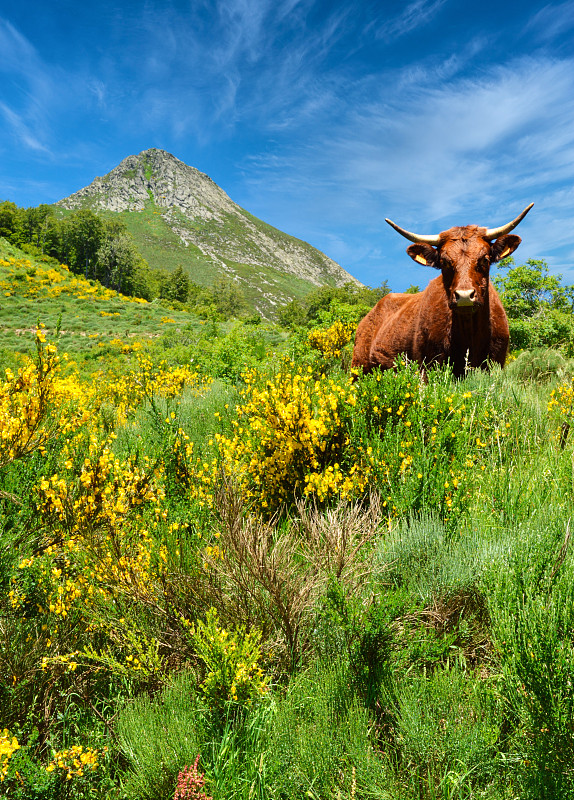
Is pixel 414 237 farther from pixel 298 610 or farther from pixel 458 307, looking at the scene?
pixel 298 610

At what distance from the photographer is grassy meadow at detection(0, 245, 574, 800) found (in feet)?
4.96

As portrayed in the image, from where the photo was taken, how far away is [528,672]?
144 cm

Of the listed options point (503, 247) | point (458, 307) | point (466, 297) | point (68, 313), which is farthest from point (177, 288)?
point (466, 297)

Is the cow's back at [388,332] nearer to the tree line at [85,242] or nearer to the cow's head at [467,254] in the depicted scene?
the cow's head at [467,254]

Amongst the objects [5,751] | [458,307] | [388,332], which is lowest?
[5,751]

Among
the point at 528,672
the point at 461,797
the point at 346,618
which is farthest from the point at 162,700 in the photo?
the point at 528,672

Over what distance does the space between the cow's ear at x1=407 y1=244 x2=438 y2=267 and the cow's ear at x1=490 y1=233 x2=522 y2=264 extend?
2.23ft

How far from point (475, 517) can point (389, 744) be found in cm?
146

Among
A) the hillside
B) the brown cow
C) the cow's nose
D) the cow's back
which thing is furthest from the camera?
the hillside

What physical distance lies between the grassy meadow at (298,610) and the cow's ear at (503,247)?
87.8 inches

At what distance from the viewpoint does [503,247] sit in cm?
513

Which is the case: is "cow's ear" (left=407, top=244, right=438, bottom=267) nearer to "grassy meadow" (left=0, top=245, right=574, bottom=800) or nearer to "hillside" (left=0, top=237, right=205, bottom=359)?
"grassy meadow" (left=0, top=245, right=574, bottom=800)

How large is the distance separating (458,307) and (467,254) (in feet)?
2.66

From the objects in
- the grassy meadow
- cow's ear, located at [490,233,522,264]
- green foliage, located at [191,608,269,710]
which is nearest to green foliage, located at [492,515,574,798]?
the grassy meadow
